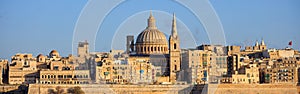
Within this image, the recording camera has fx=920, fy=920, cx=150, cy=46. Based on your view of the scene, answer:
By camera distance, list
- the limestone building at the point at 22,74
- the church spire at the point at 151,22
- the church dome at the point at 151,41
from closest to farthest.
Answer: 1. the limestone building at the point at 22,74
2. the church dome at the point at 151,41
3. the church spire at the point at 151,22

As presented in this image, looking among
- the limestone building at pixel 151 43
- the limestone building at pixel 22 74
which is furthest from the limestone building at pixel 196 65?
the limestone building at pixel 22 74

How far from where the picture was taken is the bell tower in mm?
72438

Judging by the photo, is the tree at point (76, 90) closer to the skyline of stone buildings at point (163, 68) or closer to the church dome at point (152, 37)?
the skyline of stone buildings at point (163, 68)

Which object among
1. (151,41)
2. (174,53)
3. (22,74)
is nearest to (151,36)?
(151,41)

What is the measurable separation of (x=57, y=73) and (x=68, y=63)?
6840 mm

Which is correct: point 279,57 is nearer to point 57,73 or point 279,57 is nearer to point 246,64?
point 246,64

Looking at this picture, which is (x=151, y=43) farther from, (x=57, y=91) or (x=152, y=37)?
(x=57, y=91)

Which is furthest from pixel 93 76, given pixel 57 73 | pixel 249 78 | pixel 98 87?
pixel 249 78

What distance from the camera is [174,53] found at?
74.4 m

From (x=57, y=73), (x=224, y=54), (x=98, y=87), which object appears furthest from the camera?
(x=224, y=54)

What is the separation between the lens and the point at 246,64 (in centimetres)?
7138

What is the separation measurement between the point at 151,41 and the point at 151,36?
524 mm

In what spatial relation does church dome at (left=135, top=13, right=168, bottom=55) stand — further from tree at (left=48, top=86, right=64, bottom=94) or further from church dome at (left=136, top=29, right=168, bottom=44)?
tree at (left=48, top=86, right=64, bottom=94)

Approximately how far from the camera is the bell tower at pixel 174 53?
72.4 m
